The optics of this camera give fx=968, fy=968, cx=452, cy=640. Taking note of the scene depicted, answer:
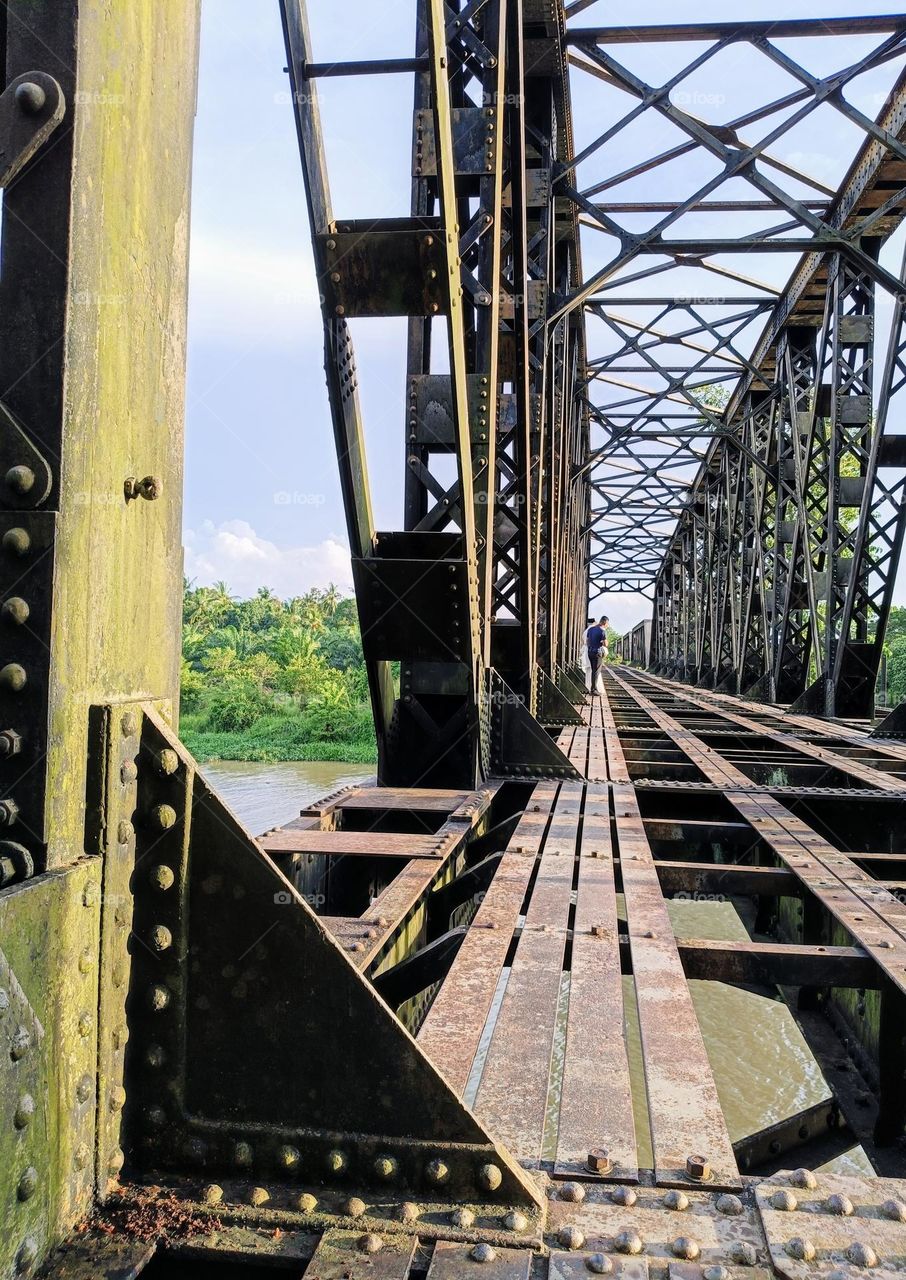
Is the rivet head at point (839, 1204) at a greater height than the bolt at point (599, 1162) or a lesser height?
lesser

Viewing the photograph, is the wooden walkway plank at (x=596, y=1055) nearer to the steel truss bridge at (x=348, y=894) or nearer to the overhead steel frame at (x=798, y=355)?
the steel truss bridge at (x=348, y=894)

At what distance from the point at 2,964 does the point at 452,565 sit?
377cm

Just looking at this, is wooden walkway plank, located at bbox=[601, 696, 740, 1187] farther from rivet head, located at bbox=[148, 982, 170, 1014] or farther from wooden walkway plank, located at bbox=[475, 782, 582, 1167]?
rivet head, located at bbox=[148, 982, 170, 1014]

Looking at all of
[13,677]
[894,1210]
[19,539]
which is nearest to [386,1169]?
[894,1210]

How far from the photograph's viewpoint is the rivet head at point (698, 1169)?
1803 mm

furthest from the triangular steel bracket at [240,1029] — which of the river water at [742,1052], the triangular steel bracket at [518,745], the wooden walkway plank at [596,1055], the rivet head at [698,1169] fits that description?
the triangular steel bracket at [518,745]

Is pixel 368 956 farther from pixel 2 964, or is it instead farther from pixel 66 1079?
pixel 2 964

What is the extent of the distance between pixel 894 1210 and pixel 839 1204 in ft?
0.32

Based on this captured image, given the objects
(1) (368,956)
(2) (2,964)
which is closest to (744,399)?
(1) (368,956)

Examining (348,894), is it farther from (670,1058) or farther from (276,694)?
(276,694)

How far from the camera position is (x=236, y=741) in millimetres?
39000

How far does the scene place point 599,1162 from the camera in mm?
1824

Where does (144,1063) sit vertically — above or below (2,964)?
below

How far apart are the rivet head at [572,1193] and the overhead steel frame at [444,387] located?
333 centimetres
